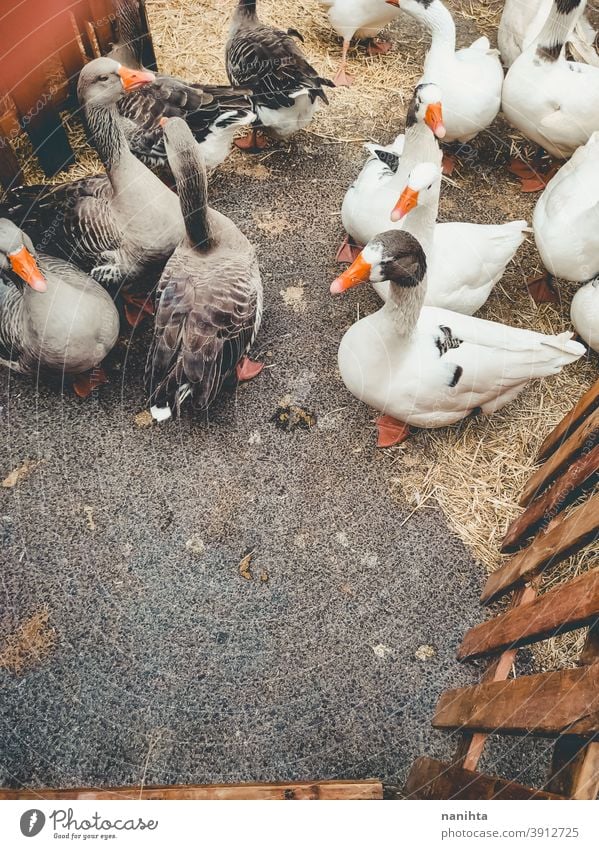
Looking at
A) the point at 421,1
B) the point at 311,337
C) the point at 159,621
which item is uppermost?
the point at 421,1

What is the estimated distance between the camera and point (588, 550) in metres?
2.03

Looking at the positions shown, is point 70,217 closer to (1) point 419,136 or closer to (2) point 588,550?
(1) point 419,136

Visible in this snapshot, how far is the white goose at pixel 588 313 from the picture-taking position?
2.20 meters

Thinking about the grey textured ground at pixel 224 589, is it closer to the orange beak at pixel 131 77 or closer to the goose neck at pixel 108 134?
the goose neck at pixel 108 134

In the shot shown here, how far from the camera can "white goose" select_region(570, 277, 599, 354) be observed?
220 centimetres

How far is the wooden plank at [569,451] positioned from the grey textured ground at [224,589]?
375 mm

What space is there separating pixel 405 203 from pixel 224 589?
4.80 feet

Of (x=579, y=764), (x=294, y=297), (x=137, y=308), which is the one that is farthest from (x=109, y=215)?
(x=579, y=764)

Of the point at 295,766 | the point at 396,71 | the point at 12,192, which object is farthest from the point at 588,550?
the point at 396,71

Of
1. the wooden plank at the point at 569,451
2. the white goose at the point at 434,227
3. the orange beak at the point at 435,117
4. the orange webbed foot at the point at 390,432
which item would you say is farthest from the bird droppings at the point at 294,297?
the wooden plank at the point at 569,451

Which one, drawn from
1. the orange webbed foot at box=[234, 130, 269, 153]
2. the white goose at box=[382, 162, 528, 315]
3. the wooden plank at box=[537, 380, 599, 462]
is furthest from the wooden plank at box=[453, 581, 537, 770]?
the orange webbed foot at box=[234, 130, 269, 153]

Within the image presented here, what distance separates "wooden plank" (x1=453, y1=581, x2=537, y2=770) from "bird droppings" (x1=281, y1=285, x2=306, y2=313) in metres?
1.50

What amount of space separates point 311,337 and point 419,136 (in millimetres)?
891
